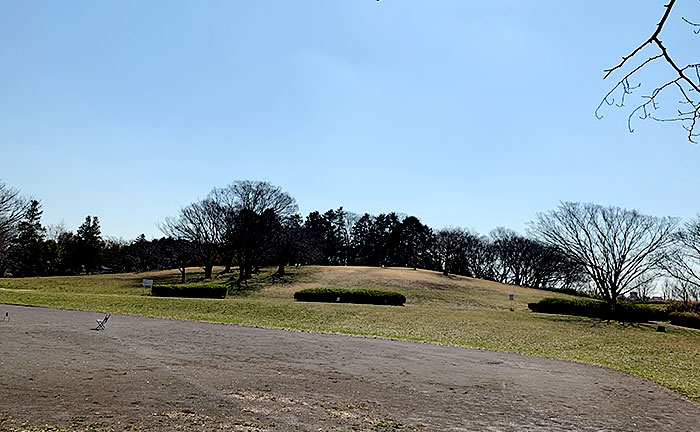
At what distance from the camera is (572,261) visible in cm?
3525

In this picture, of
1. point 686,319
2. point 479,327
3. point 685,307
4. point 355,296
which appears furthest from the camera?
point 685,307

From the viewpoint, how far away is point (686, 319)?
29.6 meters

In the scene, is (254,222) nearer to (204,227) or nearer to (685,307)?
(204,227)

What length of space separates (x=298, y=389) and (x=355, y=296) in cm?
2738

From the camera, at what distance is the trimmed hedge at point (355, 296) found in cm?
3500

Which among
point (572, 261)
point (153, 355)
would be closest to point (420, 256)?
point (572, 261)

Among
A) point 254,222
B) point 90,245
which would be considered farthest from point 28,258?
point 254,222

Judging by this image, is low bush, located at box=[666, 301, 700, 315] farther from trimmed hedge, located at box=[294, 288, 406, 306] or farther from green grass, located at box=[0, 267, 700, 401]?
trimmed hedge, located at box=[294, 288, 406, 306]

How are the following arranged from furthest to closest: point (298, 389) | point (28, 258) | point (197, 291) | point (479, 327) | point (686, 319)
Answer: point (28, 258) → point (197, 291) → point (686, 319) → point (479, 327) → point (298, 389)

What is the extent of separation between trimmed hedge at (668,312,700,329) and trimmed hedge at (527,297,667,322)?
2.42ft

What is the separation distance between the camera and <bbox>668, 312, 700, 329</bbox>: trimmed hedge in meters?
28.9

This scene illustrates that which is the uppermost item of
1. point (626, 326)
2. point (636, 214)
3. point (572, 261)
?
point (636, 214)

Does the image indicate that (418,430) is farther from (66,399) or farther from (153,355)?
(153,355)

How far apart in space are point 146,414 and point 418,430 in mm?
3567
